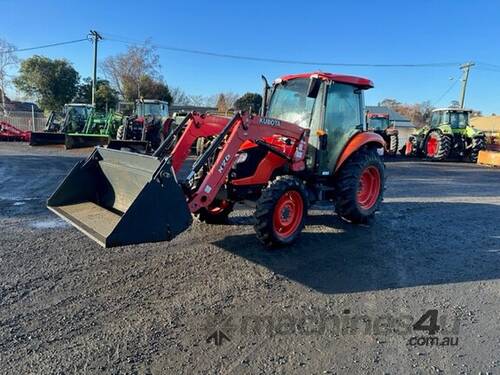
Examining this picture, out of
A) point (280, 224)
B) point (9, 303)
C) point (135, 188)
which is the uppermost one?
point (135, 188)

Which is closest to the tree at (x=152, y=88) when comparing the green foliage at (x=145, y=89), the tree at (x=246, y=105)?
the green foliage at (x=145, y=89)

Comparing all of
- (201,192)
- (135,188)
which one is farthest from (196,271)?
(135,188)

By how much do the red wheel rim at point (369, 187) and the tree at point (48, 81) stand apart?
113 ft

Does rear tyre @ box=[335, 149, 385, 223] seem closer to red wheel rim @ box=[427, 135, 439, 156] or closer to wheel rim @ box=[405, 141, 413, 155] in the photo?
red wheel rim @ box=[427, 135, 439, 156]

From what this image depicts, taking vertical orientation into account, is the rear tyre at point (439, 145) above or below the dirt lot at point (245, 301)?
above

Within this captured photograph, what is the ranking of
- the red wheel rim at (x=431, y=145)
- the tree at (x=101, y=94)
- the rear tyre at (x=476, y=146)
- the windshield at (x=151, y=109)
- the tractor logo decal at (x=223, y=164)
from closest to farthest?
the tractor logo decal at (x=223, y=164)
the rear tyre at (x=476, y=146)
the windshield at (x=151, y=109)
the red wheel rim at (x=431, y=145)
the tree at (x=101, y=94)

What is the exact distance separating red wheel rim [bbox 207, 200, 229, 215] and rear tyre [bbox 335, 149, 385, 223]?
5.83 ft

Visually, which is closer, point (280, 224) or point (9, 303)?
point (9, 303)

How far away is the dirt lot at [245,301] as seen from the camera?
9.79 feet

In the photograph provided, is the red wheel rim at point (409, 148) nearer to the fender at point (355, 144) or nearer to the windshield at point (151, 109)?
the windshield at point (151, 109)

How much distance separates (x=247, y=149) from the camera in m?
5.52

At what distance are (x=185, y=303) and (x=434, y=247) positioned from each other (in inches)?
150

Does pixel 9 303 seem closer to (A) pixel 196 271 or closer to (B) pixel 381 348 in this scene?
(A) pixel 196 271

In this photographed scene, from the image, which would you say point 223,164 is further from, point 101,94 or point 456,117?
point 101,94
